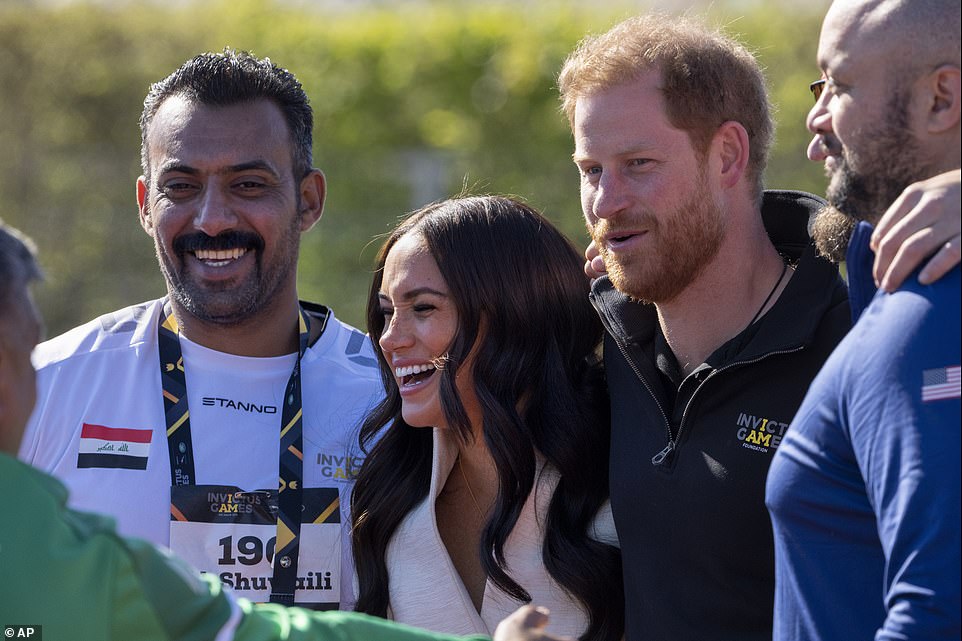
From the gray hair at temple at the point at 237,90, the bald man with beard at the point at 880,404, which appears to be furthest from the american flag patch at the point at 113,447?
the bald man with beard at the point at 880,404

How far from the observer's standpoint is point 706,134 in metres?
3.25

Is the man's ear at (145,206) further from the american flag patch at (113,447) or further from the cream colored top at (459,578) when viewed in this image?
the cream colored top at (459,578)

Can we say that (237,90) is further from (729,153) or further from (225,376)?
(729,153)

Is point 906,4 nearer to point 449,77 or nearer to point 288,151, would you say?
point 288,151

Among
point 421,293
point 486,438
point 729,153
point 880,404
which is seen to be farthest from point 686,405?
point 880,404

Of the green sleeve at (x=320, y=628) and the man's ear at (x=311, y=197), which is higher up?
the man's ear at (x=311, y=197)

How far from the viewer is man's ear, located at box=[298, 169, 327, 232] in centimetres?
419

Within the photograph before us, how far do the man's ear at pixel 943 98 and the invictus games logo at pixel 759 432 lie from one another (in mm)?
900

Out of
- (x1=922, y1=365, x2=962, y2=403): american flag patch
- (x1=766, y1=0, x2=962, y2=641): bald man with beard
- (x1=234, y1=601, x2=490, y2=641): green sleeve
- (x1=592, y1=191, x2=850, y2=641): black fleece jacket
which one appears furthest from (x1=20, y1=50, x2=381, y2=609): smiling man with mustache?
(x1=922, y1=365, x2=962, y2=403): american flag patch

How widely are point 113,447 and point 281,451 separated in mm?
520

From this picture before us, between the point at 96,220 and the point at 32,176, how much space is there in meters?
0.82

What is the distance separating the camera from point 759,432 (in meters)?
2.89

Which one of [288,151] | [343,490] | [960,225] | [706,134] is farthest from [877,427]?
[288,151]

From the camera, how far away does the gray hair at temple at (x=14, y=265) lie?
206 centimetres
